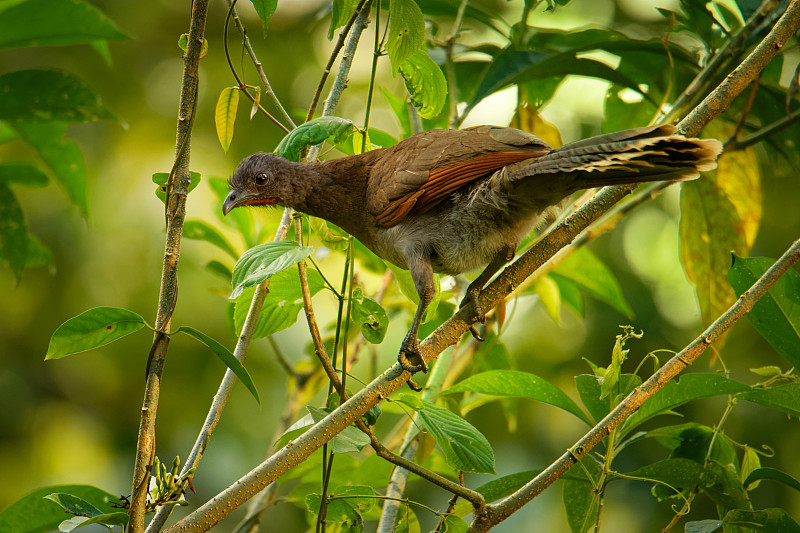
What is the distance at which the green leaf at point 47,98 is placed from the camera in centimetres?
261

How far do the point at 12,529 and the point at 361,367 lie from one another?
10.8 ft

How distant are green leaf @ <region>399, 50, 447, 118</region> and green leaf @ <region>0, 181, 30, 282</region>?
1.65 meters

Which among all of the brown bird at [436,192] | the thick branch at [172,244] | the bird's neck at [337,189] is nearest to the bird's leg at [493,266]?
the brown bird at [436,192]

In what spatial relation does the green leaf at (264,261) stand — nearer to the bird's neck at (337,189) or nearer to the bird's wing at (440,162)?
the bird's wing at (440,162)

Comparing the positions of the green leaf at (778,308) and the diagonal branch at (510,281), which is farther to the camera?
the green leaf at (778,308)

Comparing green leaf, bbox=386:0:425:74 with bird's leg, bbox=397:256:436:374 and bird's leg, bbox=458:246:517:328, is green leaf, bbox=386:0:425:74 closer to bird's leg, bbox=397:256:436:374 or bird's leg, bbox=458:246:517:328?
bird's leg, bbox=397:256:436:374

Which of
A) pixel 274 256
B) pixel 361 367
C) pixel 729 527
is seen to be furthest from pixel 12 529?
pixel 361 367

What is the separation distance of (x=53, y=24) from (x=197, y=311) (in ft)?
9.40

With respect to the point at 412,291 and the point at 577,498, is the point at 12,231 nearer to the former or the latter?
the point at 412,291

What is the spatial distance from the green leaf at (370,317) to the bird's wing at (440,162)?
0.73 m

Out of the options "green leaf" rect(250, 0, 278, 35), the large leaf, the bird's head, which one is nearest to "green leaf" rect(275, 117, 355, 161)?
"green leaf" rect(250, 0, 278, 35)

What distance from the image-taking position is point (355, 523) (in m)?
1.99

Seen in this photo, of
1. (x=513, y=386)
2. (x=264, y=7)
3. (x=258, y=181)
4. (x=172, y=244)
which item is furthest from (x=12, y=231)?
(x=513, y=386)

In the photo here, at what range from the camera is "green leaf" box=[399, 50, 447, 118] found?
88.2 inches
